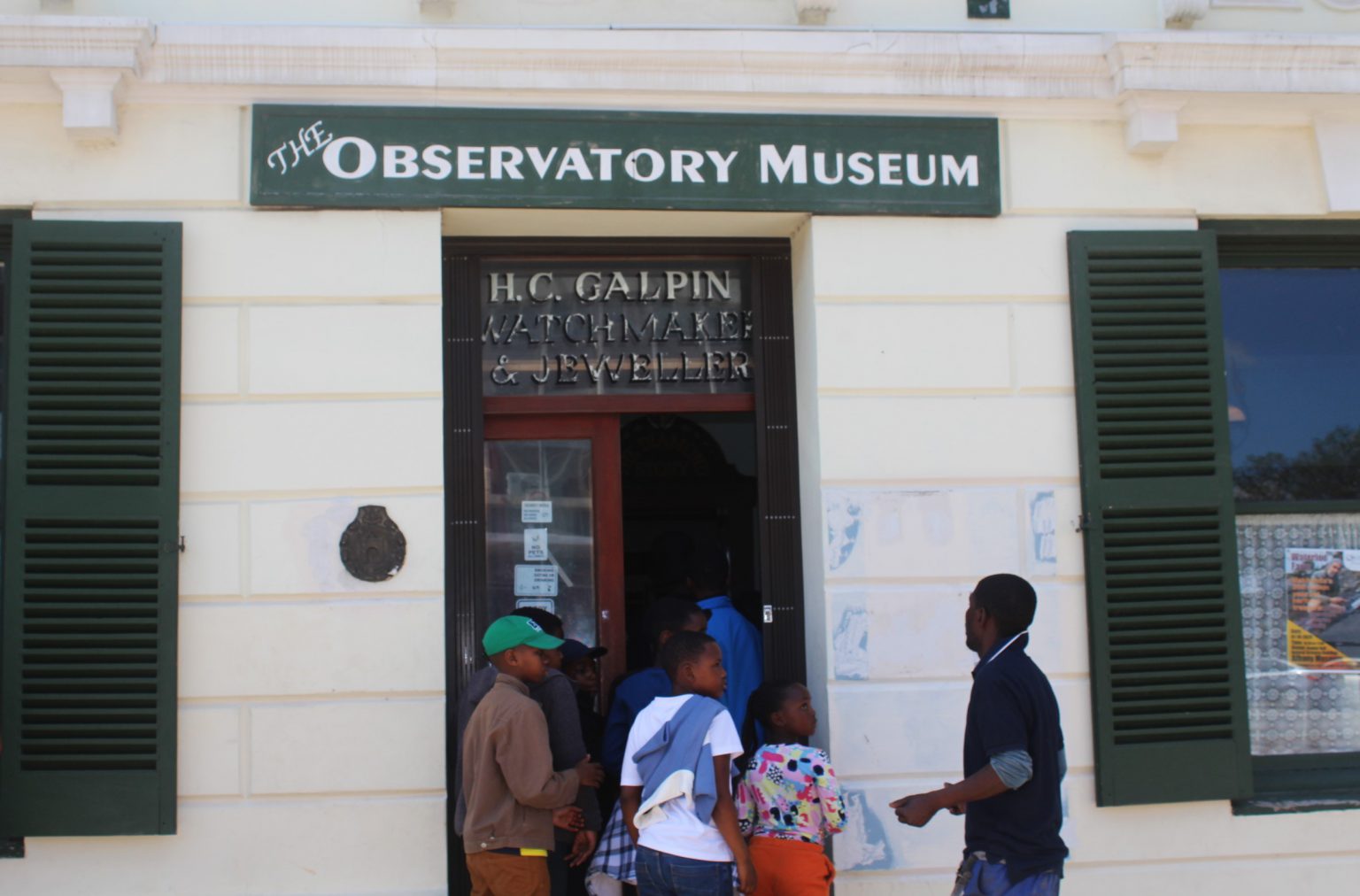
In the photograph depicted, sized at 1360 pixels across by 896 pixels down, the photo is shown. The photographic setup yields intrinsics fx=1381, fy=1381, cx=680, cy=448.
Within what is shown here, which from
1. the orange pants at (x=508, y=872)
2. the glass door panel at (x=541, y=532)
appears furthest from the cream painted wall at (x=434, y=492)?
the orange pants at (x=508, y=872)

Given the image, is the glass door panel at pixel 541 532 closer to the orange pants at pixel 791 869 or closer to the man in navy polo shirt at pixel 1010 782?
the orange pants at pixel 791 869

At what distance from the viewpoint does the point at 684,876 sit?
456cm

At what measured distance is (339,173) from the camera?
5.86 metres

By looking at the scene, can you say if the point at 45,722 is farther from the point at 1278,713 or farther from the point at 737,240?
the point at 1278,713

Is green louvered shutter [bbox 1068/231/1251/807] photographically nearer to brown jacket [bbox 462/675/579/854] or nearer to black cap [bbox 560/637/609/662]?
black cap [bbox 560/637/609/662]

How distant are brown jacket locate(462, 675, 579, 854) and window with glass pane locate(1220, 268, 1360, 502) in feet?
11.8

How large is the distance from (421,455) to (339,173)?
1.26m

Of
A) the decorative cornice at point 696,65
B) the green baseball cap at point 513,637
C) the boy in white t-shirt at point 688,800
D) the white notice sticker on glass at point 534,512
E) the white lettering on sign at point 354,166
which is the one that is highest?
the decorative cornice at point 696,65

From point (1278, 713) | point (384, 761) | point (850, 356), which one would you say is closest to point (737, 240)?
point (850, 356)

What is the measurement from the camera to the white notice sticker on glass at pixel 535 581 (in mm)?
6398

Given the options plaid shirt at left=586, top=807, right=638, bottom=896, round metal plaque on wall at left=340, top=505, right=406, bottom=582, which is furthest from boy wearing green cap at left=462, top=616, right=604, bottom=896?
round metal plaque on wall at left=340, top=505, right=406, bottom=582

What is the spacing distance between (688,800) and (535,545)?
2.10 meters

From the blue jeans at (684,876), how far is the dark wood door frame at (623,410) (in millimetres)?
1592

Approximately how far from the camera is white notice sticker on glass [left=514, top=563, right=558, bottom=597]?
21.0 ft
